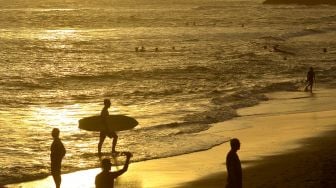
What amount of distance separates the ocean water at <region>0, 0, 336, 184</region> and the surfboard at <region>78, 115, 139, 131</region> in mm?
773

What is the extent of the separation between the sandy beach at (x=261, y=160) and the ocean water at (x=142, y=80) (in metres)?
0.82

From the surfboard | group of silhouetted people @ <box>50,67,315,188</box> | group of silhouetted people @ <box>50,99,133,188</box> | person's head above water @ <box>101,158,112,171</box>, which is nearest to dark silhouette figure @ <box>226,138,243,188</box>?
group of silhouetted people @ <box>50,67,315,188</box>

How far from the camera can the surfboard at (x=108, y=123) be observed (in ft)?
56.7

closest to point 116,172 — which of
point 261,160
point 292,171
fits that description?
point 292,171

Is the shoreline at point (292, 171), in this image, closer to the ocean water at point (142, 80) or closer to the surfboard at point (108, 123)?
the ocean water at point (142, 80)

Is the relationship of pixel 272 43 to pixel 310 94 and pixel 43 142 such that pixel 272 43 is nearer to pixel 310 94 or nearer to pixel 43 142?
pixel 310 94

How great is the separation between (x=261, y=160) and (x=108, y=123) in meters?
3.91

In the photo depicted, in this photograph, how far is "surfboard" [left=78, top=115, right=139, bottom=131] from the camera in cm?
1728

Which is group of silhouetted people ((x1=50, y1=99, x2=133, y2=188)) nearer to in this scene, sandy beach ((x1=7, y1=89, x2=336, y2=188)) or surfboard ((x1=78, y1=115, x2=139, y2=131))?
surfboard ((x1=78, y1=115, x2=139, y2=131))

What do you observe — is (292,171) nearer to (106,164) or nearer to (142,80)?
(106,164)

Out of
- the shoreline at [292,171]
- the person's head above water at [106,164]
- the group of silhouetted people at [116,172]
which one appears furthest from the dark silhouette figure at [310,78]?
the person's head above water at [106,164]

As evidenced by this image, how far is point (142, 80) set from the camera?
133 feet

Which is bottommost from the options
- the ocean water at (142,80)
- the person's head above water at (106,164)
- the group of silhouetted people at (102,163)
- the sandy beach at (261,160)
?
the ocean water at (142,80)

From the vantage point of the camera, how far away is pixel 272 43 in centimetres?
6700
